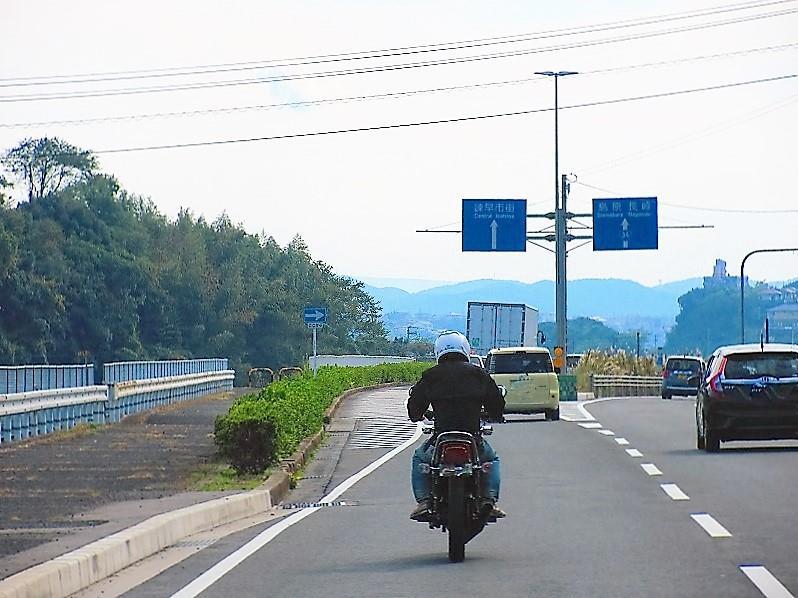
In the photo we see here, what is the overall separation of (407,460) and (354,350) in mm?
108805

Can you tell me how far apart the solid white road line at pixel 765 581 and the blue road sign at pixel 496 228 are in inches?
1686

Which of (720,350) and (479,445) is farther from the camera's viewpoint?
(720,350)

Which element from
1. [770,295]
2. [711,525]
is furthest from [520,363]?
[770,295]

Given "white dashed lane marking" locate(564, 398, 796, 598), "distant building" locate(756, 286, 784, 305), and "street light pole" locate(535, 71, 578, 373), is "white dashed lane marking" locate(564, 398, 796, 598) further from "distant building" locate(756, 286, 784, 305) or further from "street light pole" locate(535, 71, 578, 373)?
"distant building" locate(756, 286, 784, 305)

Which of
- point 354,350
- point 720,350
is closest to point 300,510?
point 720,350

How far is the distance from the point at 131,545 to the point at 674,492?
697 centimetres

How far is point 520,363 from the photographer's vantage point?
3594 centimetres

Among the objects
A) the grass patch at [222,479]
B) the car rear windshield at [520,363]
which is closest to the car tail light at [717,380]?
the grass patch at [222,479]

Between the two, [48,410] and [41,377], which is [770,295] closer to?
[41,377]

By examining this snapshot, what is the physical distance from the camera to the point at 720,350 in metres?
23.4

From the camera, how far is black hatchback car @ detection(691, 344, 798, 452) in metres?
22.4

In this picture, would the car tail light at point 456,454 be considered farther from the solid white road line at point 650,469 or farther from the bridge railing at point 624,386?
the bridge railing at point 624,386

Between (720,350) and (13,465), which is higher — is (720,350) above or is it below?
above

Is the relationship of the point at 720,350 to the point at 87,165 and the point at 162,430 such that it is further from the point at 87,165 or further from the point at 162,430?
the point at 87,165
